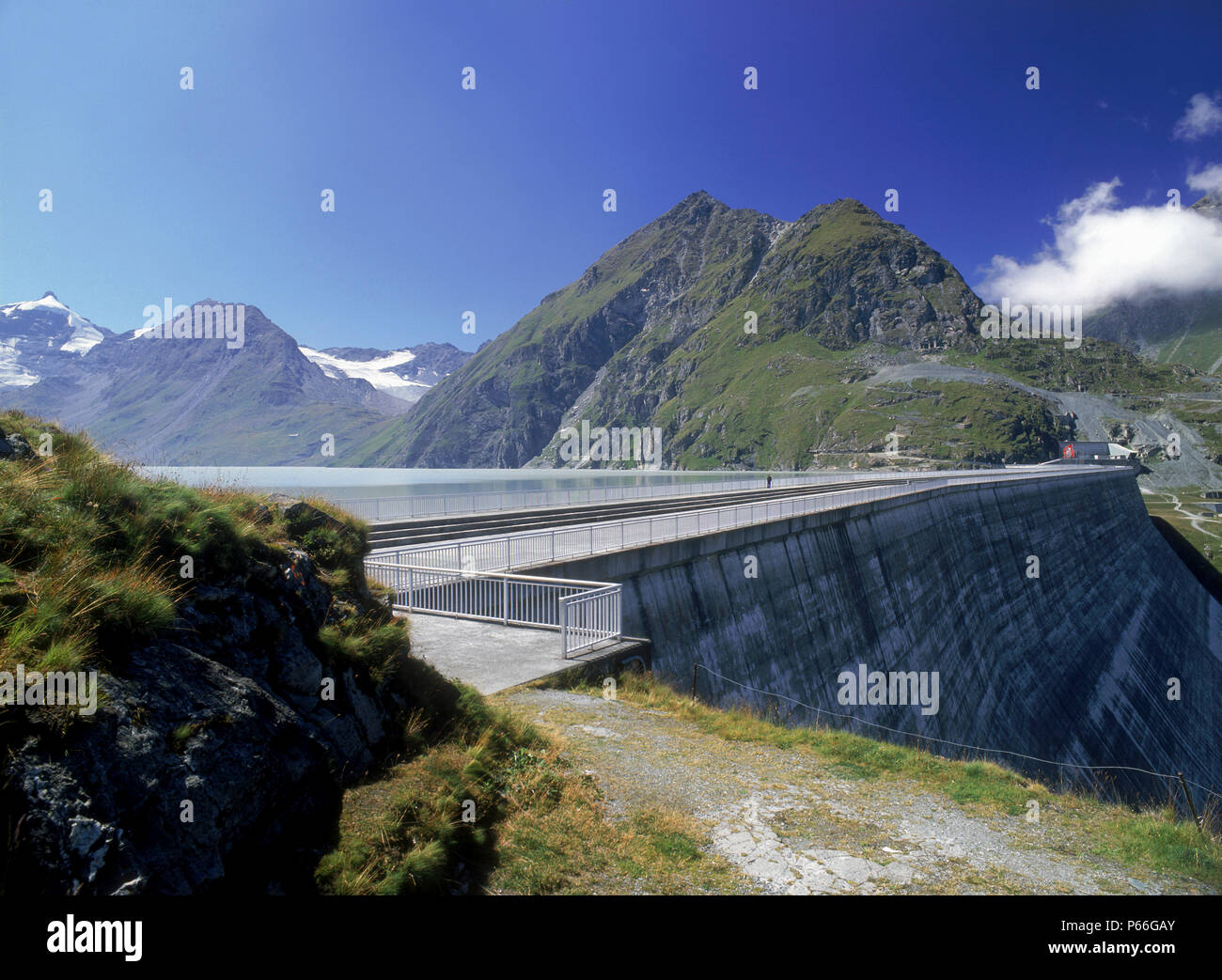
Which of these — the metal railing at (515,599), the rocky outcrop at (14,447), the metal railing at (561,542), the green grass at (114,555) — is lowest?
the metal railing at (515,599)

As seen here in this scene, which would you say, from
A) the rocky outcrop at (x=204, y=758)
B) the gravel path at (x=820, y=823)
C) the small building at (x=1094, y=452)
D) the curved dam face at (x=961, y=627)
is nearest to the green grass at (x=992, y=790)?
the gravel path at (x=820, y=823)

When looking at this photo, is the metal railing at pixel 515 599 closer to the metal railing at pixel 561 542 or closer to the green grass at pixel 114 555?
the metal railing at pixel 561 542

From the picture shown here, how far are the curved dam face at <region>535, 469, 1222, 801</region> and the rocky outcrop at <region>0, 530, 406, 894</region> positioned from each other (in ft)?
34.0

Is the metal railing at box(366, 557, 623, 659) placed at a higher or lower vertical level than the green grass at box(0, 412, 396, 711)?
lower

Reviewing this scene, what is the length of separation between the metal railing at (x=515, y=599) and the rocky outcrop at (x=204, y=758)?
20.3 ft

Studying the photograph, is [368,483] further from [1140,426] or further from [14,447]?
[1140,426]

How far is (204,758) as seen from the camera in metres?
3.84

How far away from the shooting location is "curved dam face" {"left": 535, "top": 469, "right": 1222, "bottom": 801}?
18.7 metres

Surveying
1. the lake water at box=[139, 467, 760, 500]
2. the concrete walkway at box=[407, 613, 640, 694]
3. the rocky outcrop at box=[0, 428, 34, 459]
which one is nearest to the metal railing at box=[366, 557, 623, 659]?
the concrete walkway at box=[407, 613, 640, 694]

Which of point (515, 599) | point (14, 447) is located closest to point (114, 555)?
point (14, 447)

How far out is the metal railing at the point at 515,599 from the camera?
12125 millimetres

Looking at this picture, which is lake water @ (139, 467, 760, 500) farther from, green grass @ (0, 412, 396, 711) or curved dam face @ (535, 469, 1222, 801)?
curved dam face @ (535, 469, 1222, 801)
